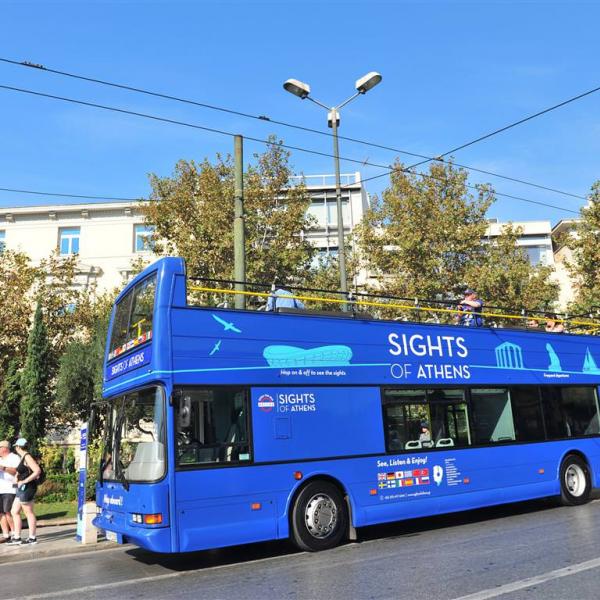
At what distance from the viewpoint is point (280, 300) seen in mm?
9891

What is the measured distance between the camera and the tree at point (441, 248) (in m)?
22.7

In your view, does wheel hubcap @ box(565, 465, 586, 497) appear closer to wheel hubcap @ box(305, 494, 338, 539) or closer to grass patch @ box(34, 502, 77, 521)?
wheel hubcap @ box(305, 494, 338, 539)

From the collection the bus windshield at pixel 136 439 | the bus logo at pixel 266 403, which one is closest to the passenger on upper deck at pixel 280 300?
the bus logo at pixel 266 403

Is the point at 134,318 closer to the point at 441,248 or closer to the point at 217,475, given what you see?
the point at 217,475

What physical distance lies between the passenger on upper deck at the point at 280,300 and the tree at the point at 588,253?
16.1m

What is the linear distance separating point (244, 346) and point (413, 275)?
15.7 m

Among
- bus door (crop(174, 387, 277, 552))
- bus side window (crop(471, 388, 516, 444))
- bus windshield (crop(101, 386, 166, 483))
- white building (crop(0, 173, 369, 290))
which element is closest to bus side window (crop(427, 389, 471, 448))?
bus side window (crop(471, 388, 516, 444))

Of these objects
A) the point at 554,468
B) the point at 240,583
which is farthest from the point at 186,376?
the point at 554,468

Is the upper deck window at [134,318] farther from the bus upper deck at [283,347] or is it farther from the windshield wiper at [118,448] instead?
the windshield wiper at [118,448]

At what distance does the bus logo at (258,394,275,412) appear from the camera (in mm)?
8141

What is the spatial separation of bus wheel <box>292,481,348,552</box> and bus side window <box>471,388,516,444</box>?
303 cm

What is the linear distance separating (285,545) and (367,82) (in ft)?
34.2

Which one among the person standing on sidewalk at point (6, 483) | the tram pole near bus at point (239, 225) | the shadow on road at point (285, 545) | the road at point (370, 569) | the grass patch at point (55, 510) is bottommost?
the shadow on road at point (285, 545)

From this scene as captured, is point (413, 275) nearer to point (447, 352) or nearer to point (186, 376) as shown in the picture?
point (447, 352)
